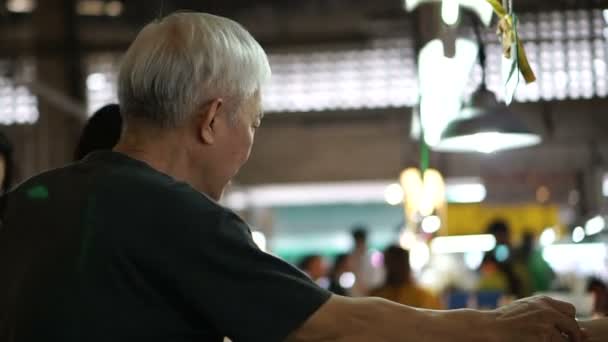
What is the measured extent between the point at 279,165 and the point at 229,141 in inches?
378

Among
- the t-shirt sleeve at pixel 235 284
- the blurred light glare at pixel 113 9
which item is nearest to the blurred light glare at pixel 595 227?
the t-shirt sleeve at pixel 235 284

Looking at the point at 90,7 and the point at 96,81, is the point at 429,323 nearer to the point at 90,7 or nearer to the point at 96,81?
the point at 96,81

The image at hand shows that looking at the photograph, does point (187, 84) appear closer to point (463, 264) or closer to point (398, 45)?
point (398, 45)

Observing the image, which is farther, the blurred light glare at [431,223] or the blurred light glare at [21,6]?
the blurred light glare at [21,6]

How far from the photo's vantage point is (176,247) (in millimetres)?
1347

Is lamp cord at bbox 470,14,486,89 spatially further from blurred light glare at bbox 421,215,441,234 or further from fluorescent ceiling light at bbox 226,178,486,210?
fluorescent ceiling light at bbox 226,178,486,210

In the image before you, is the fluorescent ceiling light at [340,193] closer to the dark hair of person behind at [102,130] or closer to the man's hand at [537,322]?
the dark hair of person behind at [102,130]

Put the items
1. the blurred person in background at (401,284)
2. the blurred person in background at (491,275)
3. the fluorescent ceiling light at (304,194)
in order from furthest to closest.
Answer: the fluorescent ceiling light at (304,194) < the blurred person in background at (491,275) < the blurred person in background at (401,284)

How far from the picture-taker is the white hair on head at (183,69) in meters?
1.46

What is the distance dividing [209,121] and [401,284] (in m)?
4.41

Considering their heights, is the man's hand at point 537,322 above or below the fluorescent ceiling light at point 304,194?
above

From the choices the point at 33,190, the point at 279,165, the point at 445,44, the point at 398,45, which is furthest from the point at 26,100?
the point at 33,190

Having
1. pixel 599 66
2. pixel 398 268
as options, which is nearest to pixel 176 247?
pixel 398 268

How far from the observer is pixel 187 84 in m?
1.46
